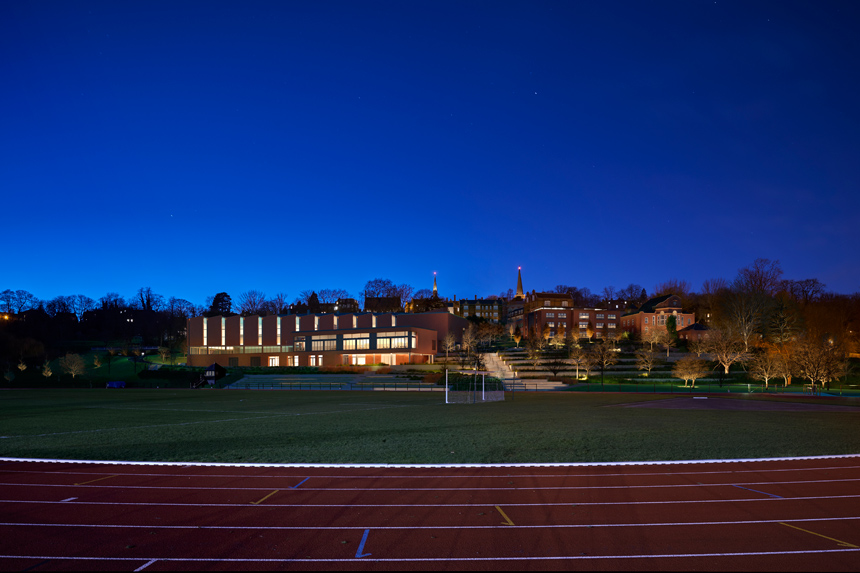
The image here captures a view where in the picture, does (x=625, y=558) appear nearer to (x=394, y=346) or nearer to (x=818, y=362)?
(x=818, y=362)

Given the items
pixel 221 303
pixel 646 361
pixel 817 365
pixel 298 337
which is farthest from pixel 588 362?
pixel 221 303

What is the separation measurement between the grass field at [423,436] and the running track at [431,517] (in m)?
1.62

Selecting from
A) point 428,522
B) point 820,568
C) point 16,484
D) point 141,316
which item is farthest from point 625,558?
point 141,316

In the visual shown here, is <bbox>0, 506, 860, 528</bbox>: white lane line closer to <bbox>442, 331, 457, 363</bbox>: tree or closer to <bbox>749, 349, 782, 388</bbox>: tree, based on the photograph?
<bbox>749, 349, 782, 388</bbox>: tree

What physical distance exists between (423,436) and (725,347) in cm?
6538

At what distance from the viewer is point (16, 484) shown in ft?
38.2

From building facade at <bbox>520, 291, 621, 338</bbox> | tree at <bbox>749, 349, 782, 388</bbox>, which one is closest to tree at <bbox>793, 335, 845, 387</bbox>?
tree at <bbox>749, 349, 782, 388</bbox>

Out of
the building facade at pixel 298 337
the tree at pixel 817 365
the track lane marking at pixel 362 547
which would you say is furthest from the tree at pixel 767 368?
the track lane marking at pixel 362 547

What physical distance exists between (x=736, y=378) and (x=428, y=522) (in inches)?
2564

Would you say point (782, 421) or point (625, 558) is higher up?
point (625, 558)

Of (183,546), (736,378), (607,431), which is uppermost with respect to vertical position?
(183,546)

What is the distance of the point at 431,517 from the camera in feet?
30.2

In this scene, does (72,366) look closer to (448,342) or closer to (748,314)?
(448,342)

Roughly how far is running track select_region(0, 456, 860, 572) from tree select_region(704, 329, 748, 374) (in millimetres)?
60476
